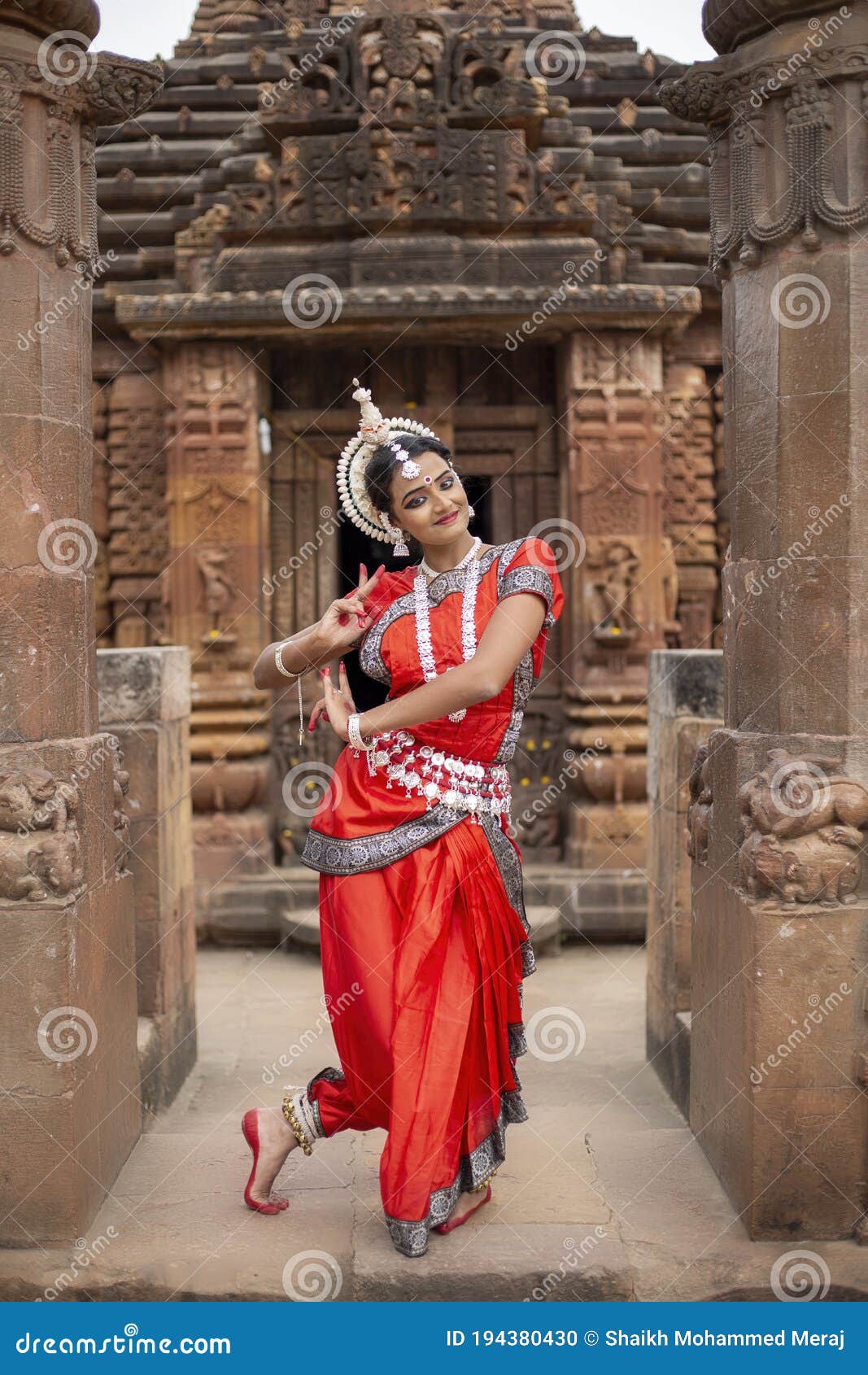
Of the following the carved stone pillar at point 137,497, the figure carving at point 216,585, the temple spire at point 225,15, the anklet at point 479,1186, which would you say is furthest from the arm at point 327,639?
the temple spire at point 225,15

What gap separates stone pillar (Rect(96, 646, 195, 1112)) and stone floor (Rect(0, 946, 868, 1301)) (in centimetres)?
36

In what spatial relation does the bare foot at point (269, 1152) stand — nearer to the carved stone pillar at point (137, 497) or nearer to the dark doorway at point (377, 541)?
the dark doorway at point (377, 541)

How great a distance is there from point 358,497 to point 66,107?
4.63ft

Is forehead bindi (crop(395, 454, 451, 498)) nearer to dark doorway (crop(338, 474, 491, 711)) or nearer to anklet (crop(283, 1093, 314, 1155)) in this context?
anklet (crop(283, 1093, 314, 1155))

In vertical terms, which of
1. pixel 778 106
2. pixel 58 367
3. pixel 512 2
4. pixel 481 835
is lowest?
pixel 481 835

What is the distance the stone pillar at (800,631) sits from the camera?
3.66 m

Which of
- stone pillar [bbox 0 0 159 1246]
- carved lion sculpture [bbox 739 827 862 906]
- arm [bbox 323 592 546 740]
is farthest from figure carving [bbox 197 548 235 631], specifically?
carved lion sculpture [bbox 739 827 862 906]

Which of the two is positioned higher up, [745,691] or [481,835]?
[745,691]

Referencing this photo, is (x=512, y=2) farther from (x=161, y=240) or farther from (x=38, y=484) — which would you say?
(x=38, y=484)

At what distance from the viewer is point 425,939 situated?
3609 millimetres

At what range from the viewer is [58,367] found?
13.0ft

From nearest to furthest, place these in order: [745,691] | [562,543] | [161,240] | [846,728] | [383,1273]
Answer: [383,1273] → [846,728] → [745,691] → [562,543] → [161,240]

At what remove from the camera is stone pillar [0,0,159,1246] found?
3.70 metres

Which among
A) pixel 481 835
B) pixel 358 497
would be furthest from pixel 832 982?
pixel 358 497
